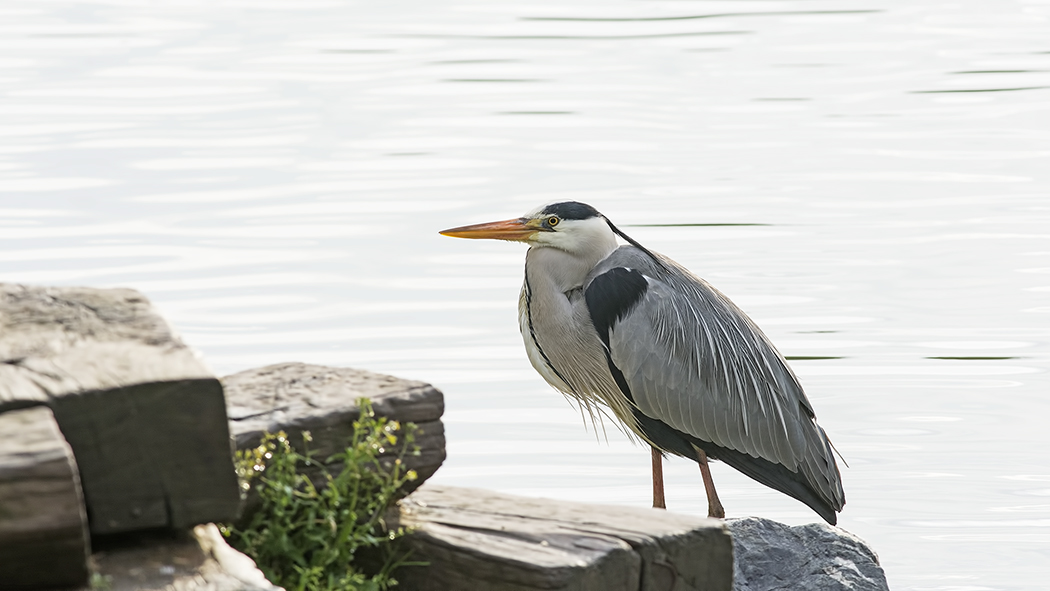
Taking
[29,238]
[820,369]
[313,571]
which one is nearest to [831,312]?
[820,369]

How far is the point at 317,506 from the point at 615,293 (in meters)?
2.67

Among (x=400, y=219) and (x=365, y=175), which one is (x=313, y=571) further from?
(x=365, y=175)

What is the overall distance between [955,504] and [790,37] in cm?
1489

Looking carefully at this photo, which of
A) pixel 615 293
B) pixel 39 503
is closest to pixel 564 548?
pixel 39 503

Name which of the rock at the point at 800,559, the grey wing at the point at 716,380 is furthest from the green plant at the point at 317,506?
the grey wing at the point at 716,380

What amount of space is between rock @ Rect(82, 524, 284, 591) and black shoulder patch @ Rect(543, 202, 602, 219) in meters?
3.02

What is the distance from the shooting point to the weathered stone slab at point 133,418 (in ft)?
8.34

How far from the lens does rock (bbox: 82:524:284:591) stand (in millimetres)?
2527

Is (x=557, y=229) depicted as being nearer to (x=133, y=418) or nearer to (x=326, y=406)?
(x=326, y=406)

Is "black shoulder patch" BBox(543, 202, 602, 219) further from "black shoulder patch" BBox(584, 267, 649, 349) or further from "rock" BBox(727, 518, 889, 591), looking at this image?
"rock" BBox(727, 518, 889, 591)

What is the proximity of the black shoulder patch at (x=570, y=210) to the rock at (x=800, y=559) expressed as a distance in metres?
1.43

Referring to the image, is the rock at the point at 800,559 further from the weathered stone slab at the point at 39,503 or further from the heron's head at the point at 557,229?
the weathered stone slab at the point at 39,503

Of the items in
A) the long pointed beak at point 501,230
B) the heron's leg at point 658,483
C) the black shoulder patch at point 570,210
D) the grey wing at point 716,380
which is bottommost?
the heron's leg at point 658,483

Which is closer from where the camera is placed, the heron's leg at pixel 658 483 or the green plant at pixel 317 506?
the green plant at pixel 317 506
